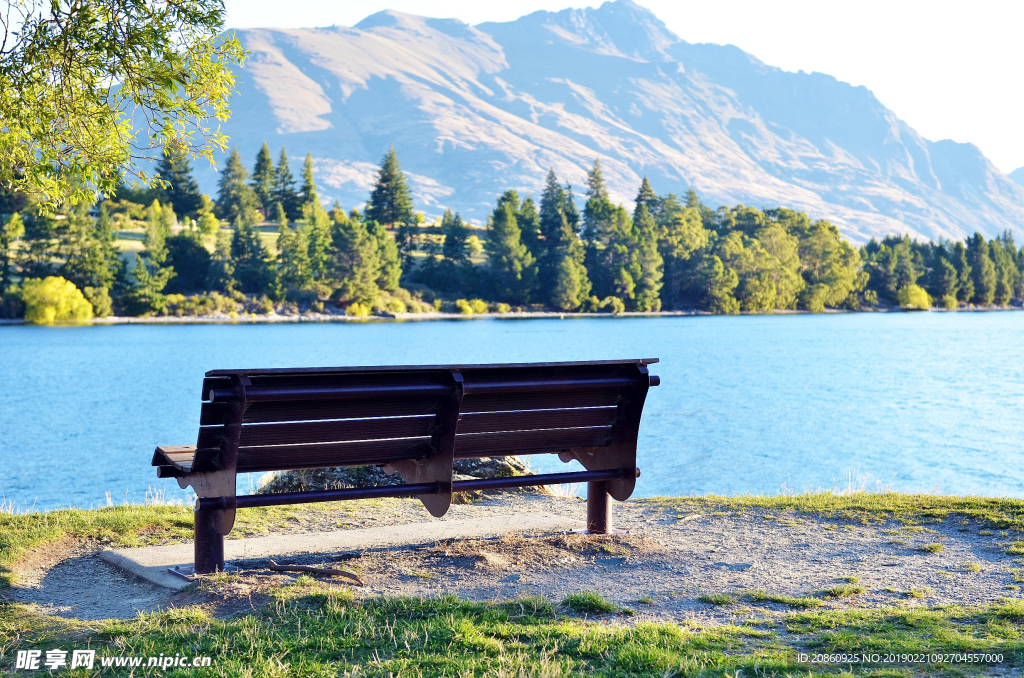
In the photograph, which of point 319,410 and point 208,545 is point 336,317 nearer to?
point 208,545

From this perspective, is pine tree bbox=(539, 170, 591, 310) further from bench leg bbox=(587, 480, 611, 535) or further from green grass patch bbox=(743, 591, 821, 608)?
green grass patch bbox=(743, 591, 821, 608)

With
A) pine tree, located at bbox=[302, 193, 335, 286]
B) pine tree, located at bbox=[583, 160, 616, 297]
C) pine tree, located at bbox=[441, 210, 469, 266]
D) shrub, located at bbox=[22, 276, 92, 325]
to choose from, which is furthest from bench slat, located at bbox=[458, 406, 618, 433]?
pine tree, located at bbox=[583, 160, 616, 297]

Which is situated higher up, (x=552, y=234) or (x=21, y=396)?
(x=552, y=234)

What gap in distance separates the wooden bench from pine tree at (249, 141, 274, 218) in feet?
406

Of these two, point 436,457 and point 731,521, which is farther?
point 731,521

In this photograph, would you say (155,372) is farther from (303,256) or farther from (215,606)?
(303,256)

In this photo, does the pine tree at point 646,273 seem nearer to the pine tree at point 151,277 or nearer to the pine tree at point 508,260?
the pine tree at point 508,260

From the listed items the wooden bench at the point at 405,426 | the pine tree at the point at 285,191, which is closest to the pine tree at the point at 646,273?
the pine tree at the point at 285,191

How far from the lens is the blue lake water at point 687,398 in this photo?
2239 cm

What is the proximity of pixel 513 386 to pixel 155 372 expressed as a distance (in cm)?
4479

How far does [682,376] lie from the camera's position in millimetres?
46188

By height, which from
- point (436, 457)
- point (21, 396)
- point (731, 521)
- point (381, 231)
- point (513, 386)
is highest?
point (381, 231)

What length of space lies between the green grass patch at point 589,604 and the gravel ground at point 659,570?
0.17 m

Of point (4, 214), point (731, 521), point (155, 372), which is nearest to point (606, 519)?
point (731, 521)
